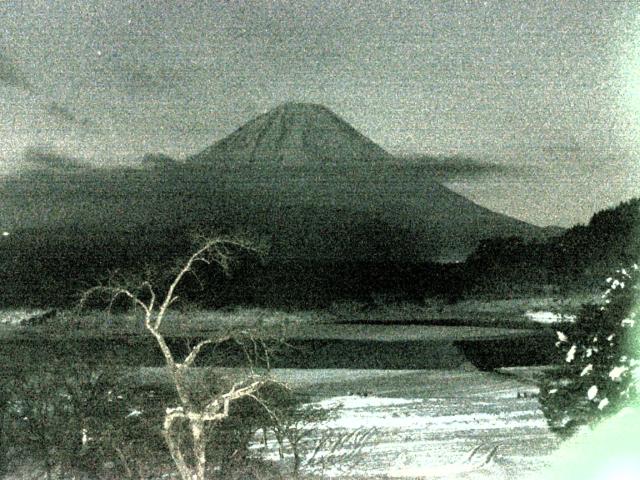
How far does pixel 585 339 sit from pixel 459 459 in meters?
8.89

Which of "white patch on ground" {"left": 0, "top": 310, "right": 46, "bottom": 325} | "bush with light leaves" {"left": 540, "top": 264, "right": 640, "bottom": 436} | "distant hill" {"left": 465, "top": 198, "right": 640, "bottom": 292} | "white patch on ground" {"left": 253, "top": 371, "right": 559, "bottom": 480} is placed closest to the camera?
"bush with light leaves" {"left": 540, "top": 264, "right": 640, "bottom": 436}

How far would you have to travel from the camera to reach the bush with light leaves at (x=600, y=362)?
31.3 ft

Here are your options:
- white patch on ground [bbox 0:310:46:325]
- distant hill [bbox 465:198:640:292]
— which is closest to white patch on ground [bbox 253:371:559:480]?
distant hill [bbox 465:198:640:292]

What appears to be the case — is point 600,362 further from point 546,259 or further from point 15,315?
point 546,259

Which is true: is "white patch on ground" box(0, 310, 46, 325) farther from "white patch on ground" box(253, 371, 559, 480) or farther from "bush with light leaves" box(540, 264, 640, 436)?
"bush with light leaves" box(540, 264, 640, 436)

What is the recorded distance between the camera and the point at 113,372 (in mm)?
14969

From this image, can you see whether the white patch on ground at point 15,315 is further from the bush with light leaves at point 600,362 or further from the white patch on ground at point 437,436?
the bush with light leaves at point 600,362

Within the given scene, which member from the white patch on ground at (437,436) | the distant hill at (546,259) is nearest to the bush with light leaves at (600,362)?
the white patch on ground at (437,436)

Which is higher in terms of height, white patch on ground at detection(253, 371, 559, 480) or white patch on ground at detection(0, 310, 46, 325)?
white patch on ground at detection(253, 371, 559, 480)

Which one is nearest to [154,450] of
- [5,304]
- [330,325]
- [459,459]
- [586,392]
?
[459,459]

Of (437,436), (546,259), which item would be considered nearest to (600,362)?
(437,436)

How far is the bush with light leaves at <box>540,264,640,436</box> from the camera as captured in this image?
9.53 metres

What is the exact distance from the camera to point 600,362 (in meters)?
9.76

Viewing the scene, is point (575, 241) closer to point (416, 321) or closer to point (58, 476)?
point (416, 321)
